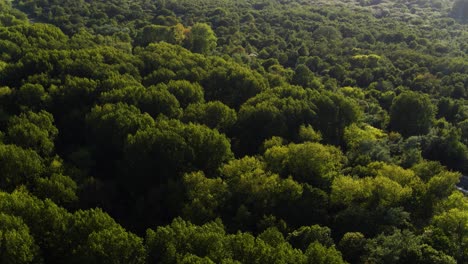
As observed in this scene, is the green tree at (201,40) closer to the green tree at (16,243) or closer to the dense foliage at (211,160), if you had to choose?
the dense foliage at (211,160)

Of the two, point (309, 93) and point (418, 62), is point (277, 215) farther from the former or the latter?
point (418, 62)

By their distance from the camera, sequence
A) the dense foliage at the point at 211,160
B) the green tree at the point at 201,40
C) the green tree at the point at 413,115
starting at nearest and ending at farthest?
the dense foliage at the point at 211,160 → the green tree at the point at 413,115 → the green tree at the point at 201,40

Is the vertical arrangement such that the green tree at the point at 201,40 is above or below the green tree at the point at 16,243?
below

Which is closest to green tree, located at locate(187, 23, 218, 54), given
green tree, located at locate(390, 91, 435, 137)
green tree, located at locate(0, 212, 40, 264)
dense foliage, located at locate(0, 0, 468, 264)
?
dense foliage, located at locate(0, 0, 468, 264)

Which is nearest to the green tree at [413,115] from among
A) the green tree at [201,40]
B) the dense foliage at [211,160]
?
the dense foliage at [211,160]

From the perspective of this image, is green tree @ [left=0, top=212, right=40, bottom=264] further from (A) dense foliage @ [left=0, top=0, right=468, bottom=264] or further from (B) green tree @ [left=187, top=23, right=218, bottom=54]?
(B) green tree @ [left=187, top=23, right=218, bottom=54]

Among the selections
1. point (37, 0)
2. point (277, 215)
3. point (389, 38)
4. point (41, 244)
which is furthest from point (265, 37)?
point (41, 244)

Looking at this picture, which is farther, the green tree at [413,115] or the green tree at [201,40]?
the green tree at [201,40]

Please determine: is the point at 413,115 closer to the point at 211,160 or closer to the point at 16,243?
the point at 211,160
